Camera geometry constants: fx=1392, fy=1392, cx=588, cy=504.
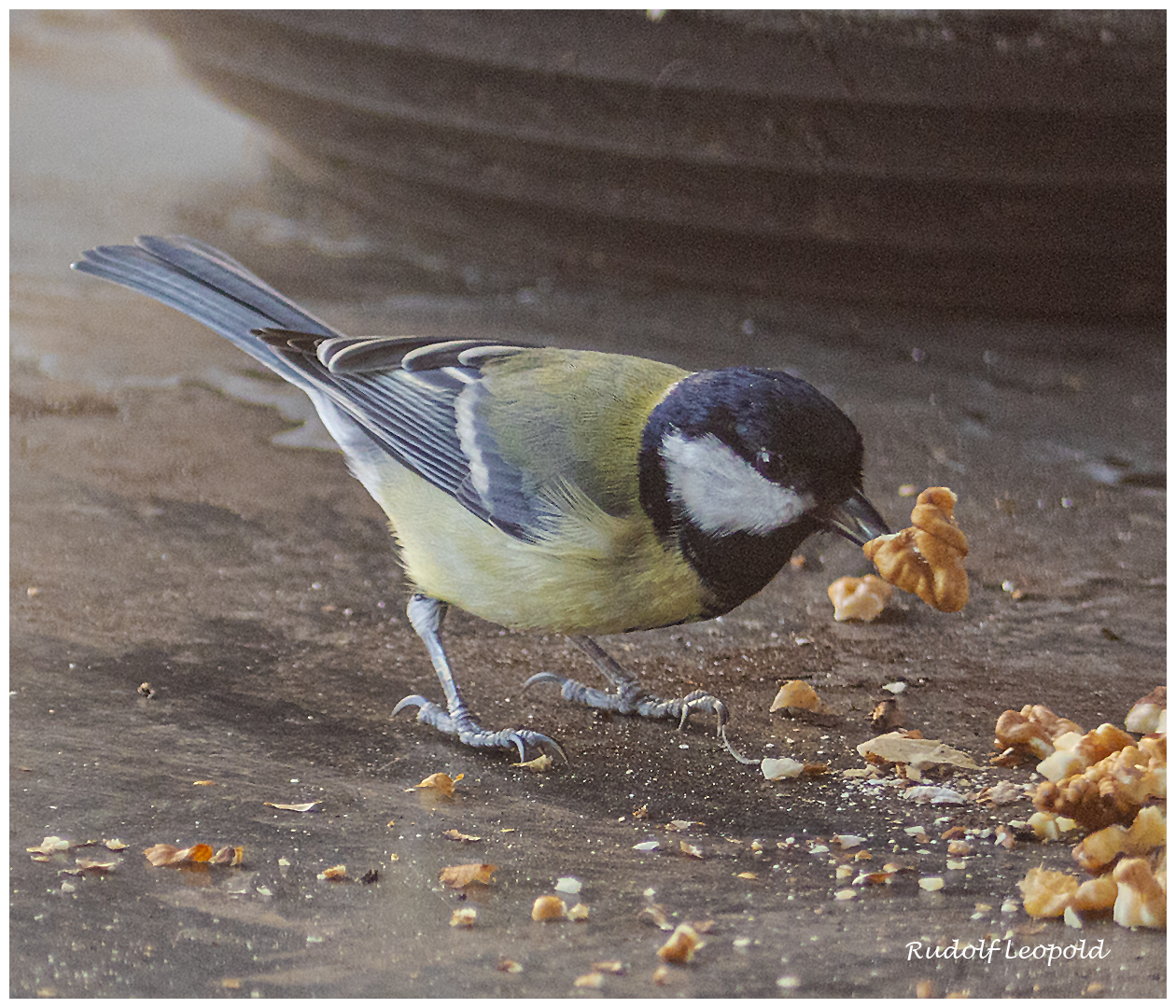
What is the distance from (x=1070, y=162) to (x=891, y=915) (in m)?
3.04

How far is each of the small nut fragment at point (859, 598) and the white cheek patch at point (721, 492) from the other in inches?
41.8

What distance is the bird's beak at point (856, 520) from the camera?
2.14 m

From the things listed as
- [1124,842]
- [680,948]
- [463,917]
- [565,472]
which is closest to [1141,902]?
[1124,842]

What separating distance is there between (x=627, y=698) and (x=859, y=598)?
29.1 inches

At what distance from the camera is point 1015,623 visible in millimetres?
3178

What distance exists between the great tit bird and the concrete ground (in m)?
0.24

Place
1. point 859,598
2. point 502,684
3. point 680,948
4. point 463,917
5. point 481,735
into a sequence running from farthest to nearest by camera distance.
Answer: point 859,598, point 502,684, point 481,735, point 463,917, point 680,948

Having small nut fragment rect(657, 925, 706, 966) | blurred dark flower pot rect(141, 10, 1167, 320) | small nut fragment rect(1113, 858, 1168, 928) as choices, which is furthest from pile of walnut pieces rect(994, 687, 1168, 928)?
blurred dark flower pot rect(141, 10, 1167, 320)

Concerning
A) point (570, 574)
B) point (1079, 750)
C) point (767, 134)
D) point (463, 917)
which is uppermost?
point (767, 134)

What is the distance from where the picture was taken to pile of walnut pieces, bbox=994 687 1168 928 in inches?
80.0

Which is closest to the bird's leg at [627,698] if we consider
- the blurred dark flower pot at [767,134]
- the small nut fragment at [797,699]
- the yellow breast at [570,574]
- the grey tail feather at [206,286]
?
the small nut fragment at [797,699]

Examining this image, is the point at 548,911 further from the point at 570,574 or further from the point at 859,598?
the point at 859,598

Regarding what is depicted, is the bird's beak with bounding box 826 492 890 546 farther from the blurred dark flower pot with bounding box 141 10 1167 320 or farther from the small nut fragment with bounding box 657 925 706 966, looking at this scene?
the blurred dark flower pot with bounding box 141 10 1167 320

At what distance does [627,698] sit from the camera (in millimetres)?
2705
